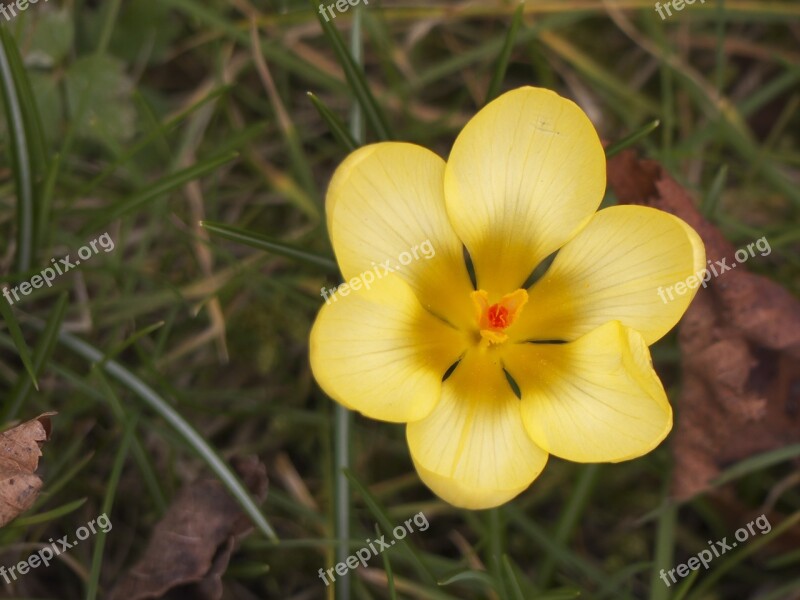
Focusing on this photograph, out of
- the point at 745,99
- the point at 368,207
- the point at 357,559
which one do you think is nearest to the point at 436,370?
the point at 368,207

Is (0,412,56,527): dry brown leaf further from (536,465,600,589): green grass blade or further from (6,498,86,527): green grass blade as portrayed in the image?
(536,465,600,589): green grass blade

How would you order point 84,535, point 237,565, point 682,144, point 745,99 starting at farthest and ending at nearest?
point 745,99 < point 682,144 < point 84,535 < point 237,565

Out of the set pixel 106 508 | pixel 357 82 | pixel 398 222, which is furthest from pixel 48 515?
pixel 357 82

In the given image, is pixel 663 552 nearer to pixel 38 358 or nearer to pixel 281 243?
pixel 281 243

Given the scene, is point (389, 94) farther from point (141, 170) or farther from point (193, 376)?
point (193, 376)

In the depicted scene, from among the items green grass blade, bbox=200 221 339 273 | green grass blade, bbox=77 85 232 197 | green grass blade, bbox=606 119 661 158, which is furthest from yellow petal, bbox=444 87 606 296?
green grass blade, bbox=77 85 232 197

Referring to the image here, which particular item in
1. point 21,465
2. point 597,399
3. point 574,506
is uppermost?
point 21,465
